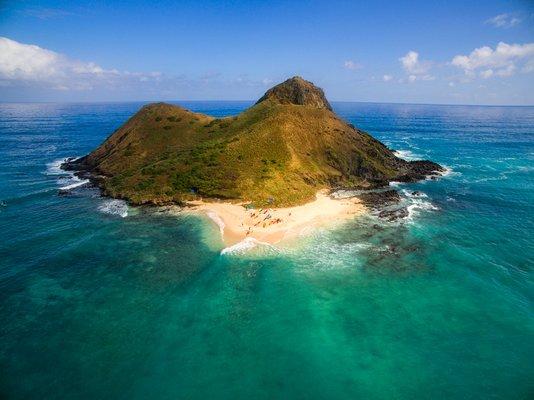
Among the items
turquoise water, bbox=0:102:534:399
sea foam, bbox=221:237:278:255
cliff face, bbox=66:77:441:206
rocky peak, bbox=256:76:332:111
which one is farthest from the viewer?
rocky peak, bbox=256:76:332:111

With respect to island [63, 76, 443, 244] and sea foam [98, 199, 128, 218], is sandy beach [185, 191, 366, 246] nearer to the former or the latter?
island [63, 76, 443, 244]

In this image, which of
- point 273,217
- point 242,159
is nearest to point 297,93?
point 242,159

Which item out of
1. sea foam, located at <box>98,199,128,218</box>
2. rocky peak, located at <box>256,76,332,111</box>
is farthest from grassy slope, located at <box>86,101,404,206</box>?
rocky peak, located at <box>256,76,332,111</box>

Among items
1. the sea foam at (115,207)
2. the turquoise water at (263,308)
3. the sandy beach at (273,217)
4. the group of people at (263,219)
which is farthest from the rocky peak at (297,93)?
the sea foam at (115,207)

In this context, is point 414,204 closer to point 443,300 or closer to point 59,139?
point 443,300

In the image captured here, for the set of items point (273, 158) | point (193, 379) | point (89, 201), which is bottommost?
point (193, 379)

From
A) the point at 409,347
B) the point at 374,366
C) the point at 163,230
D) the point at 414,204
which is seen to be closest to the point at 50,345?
the point at 163,230
